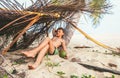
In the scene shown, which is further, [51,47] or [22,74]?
[51,47]

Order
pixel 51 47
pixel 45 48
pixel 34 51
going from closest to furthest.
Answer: pixel 34 51
pixel 45 48
pixel 51 47

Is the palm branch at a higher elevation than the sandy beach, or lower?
higher

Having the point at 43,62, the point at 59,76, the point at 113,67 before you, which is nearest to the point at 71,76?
the point at 59,76

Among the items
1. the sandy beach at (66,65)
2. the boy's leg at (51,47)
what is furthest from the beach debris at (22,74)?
the boy's leg at (51,47)

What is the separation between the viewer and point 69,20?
23.5ft

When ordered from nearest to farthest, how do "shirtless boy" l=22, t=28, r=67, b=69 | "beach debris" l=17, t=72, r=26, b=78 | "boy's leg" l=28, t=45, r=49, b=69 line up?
"beach debris" l=17, t=72, r=26, b=78
"boy's leg" l=28, t=45, r=49, b=69
"shirtless boy" l=22, t=28, r=67, b=69

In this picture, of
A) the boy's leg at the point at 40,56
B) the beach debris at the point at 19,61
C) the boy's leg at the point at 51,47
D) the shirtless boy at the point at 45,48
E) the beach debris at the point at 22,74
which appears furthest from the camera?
the boy's leg at the point at 51,47

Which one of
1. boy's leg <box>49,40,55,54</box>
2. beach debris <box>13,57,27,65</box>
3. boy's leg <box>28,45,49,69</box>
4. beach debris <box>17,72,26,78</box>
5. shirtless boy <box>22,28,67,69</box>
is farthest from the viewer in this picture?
boy's leg <box>49,40,55,54</box>

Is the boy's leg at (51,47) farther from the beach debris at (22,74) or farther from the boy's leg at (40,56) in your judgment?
the beach debris at (22,74)

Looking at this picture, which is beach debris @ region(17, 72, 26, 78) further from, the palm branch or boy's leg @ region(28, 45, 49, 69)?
the palm branch

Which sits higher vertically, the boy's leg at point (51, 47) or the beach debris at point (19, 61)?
the boy's leg at point (51, 47)

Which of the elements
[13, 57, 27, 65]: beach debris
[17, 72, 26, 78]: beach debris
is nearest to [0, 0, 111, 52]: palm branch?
[13, 57, 27, 65]: beach debris

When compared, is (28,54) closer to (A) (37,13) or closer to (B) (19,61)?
(B) (19,61)

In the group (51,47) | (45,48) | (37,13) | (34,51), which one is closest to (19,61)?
(34,51)
